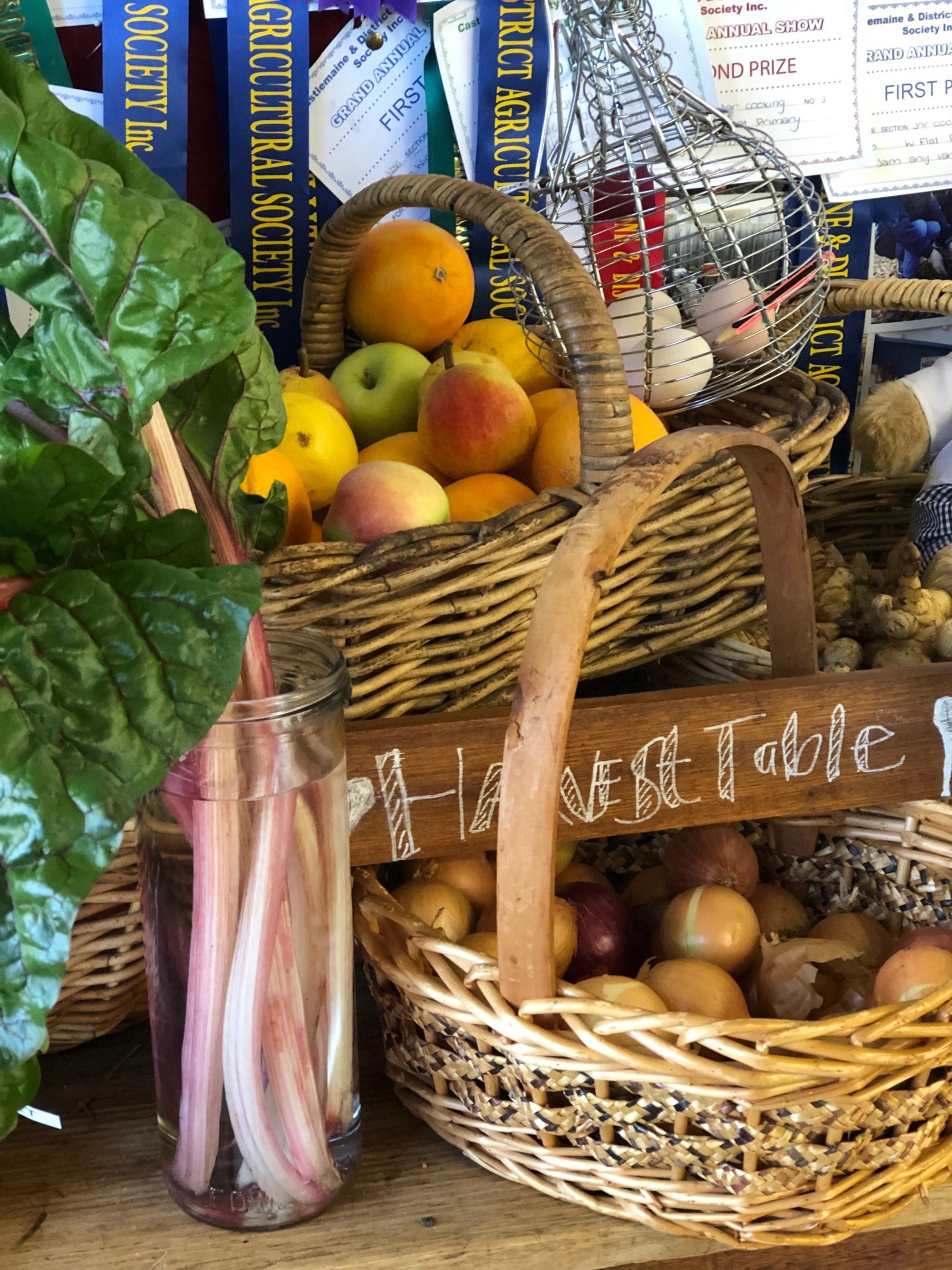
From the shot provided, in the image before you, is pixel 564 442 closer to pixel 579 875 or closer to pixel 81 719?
pixel 579 875

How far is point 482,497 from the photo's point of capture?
2.34ft

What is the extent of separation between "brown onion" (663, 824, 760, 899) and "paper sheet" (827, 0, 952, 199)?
692 mm

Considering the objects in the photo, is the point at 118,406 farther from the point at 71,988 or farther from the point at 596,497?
the point at 71,988

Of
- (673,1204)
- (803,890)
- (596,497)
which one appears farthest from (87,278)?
(803,890)

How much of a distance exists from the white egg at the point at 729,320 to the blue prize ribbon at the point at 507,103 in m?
0.17

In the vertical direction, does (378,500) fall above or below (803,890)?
above

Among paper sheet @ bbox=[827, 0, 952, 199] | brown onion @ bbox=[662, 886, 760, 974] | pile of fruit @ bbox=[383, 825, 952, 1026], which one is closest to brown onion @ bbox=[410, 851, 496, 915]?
pile of fruit @ bbox=[383, 825, 952, 1026]

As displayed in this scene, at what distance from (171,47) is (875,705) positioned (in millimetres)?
710

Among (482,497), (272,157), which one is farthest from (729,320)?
(272,157)

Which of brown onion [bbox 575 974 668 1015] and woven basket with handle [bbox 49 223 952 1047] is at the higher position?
woven basket with handle [bbox 49 223 952 1047]

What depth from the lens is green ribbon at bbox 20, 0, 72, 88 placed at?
2.73 ft

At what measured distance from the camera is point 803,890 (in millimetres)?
721

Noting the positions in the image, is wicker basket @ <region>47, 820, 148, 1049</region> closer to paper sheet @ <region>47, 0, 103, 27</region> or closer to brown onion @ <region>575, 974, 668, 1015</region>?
brown onion @ <region>575, 974, 668, 1015</region>

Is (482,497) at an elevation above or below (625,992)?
above
